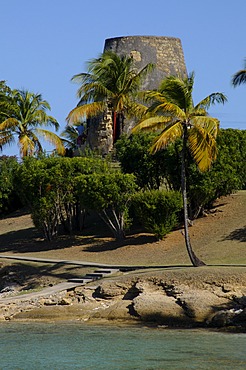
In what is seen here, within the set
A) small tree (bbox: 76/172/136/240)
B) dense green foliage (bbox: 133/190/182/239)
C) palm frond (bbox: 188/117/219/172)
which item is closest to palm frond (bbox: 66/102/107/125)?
small tree (bbox: 76/172/136/240)

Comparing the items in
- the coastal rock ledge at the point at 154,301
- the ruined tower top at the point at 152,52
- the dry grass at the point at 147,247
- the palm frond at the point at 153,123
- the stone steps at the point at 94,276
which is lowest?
the coastal rock ledge at the point at 154,301

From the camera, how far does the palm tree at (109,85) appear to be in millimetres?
48781

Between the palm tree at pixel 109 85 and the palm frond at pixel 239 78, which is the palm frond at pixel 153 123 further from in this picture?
the palm tree at pixel 109 85

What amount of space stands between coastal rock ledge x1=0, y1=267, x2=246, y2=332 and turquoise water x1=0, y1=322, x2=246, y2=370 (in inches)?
44.6

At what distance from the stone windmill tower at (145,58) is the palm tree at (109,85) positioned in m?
6.20

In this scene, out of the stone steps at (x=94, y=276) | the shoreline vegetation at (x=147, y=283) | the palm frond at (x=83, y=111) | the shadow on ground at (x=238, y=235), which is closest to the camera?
the shoreline vegetation at (x=147, y=283)

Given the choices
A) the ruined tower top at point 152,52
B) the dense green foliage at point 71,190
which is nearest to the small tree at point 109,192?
the dense green foliage at point 71,190

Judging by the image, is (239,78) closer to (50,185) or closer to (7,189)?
(50,185)

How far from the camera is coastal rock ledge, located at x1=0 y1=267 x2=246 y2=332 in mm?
26344

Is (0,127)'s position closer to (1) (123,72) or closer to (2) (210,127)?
(1) (123,72)

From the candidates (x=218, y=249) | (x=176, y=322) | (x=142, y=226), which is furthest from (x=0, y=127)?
(x=176, y=322)

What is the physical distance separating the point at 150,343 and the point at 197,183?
53.5 ft

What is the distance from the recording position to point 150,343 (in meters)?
23.3

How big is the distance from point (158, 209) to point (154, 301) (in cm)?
1062
